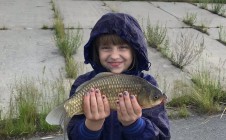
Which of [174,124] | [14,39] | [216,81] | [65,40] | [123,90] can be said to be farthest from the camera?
[14,39]

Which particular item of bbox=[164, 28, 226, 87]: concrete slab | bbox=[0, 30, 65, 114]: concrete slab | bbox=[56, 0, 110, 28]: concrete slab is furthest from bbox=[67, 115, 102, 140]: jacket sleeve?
bbox=[56, 0, 110, 28]: concrete slab

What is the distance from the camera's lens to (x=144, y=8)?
10.3 metres

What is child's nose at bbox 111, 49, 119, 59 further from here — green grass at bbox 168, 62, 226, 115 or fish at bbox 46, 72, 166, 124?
green grass at bbox 168, 62, 226, 115

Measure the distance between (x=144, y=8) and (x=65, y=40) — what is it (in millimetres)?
4454

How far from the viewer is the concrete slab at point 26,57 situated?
5227 mm

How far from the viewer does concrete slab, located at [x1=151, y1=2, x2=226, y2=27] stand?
8852 millimetres

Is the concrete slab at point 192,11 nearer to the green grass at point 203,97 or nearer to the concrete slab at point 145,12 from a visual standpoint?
the concrete slab at point 145,12

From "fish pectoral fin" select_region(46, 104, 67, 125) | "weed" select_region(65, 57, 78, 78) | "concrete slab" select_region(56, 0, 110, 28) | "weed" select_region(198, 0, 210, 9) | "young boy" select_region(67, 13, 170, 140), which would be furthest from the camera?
"weed" select_region(198, 0, 210, 9)

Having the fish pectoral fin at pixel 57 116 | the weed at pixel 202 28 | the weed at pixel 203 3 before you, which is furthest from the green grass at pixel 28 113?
the weed at pixel 203 3

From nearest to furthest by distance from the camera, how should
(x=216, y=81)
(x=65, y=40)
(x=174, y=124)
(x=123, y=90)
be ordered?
(x=123, y=90), (x=174, y=124), (x=216, y=81), (x=65, y=40)

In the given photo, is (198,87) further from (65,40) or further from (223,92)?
(65,40)

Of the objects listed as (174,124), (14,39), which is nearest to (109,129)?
(174,124)

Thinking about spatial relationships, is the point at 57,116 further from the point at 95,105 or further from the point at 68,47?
the point at 68,47

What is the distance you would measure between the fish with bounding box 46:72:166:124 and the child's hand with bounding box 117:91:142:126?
0.03m
